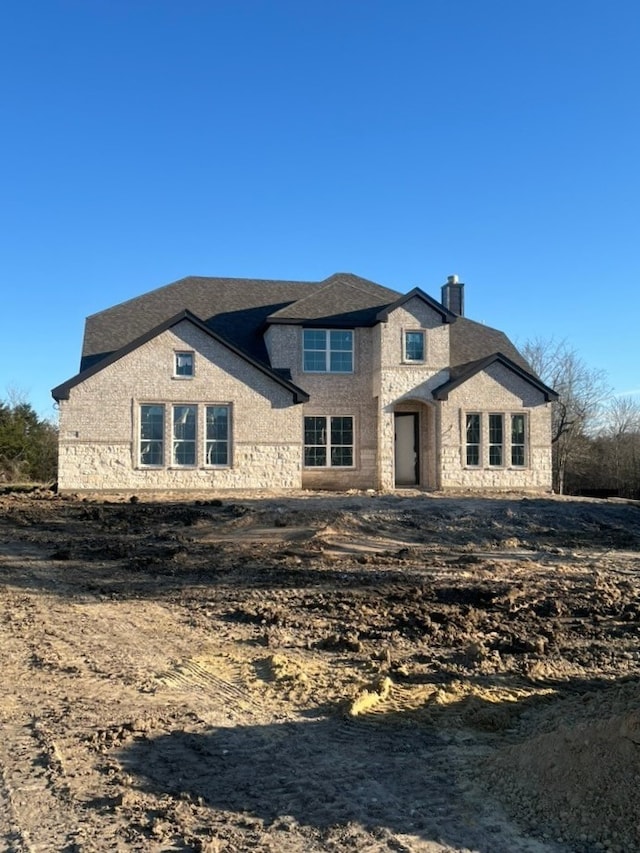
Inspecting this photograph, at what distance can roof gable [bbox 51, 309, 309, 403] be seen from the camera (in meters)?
23.0

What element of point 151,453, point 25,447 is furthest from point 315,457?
point 25,447

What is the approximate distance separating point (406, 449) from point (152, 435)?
9.29 meters

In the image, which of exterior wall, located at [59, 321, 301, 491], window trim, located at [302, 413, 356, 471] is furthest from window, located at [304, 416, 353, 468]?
exterior wall, located at [59, 321, 301, 491]

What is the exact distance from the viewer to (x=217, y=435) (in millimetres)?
24547

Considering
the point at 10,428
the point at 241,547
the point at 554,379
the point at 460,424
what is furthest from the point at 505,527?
the point at 554,379

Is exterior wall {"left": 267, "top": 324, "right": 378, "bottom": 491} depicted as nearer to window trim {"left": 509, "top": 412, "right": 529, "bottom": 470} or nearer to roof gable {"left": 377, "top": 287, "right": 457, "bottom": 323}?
roof gable {"left": 377, "top": 287, "right": 457, "bottom": 323}

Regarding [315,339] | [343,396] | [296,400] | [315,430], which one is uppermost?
[315,339]

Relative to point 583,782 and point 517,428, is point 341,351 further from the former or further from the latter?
point 583,782

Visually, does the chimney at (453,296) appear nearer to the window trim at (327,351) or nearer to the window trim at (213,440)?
the window trim at (327,351)

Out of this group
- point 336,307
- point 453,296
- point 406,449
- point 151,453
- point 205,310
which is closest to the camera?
point 151,453

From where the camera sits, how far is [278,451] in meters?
24.9

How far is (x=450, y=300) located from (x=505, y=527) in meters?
18.2

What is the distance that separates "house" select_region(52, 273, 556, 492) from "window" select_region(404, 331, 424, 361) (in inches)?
1.6

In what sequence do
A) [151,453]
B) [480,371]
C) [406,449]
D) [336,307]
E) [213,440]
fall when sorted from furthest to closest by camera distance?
[406,449], [336,307], [480,371], [213,440], [151,453]
